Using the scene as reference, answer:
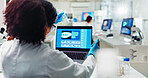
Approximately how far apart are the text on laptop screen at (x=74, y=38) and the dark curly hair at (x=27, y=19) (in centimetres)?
100

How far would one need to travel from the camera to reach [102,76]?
3.99 feet

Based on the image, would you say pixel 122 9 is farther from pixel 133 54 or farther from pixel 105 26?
pixel 133 54

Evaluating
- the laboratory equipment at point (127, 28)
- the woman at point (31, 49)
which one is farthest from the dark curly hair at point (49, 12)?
the laboratory equipment at point (127, 28)

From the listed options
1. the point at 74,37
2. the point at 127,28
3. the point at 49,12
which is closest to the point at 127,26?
the point at 127,28

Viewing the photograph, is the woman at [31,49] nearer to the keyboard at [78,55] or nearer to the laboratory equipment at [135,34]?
the keyboard at [78,55]

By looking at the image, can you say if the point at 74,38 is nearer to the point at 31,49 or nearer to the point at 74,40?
the point at 74,40

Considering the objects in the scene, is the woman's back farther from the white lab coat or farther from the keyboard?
the keyboard

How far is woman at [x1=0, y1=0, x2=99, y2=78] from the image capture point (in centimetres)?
73

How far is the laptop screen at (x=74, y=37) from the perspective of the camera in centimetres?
176

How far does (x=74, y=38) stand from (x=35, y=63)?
1050mm

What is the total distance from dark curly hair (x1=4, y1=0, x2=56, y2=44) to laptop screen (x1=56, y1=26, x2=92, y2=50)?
100 centimetres

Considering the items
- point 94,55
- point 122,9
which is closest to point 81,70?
point 94,55

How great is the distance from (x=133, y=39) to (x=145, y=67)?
0.64 metres

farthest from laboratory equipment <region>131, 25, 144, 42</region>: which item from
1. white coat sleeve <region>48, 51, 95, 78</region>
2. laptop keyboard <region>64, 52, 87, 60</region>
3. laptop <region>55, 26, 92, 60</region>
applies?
white coat sleeve <region>48, 51, 95, 78</region>
